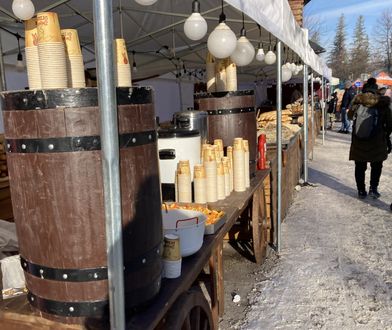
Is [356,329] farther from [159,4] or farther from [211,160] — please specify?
[159,4]

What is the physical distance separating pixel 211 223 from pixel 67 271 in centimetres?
110

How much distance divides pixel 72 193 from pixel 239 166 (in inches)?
83.9

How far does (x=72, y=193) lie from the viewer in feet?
4.21

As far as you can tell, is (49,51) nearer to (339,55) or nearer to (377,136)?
(377,136)

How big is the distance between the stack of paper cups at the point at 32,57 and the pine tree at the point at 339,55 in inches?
2535

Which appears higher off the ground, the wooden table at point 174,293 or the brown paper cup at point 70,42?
the brown paper cup at point 70,42

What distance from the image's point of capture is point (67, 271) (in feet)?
4.35

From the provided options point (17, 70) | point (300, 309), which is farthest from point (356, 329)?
point (17, 70)

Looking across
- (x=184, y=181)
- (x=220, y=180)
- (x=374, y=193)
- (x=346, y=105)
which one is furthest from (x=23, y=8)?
(x=346, y=105)

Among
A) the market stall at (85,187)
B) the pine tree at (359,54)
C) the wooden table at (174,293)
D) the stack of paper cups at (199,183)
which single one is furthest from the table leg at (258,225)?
the pine tree at (359,54)

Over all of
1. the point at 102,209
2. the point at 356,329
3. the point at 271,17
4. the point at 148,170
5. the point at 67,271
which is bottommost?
the point at 356,329

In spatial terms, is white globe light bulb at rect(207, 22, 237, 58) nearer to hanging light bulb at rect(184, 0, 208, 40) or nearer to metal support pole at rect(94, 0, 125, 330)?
hanging light bulb at rect(184, 0, 208, 40)

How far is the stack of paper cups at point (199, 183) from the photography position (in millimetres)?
2754

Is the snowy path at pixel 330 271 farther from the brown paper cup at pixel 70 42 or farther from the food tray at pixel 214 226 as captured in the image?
the brown paper cup at pixel 70 42
